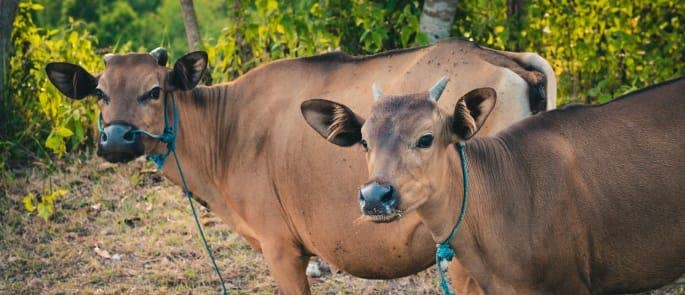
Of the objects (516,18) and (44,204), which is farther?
(516,18)

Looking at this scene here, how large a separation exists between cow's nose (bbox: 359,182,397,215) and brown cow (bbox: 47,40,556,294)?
1235 mm

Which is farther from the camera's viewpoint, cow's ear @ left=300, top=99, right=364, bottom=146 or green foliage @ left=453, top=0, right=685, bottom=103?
green foliage @ left=453, top=0, right=685, bottom=103

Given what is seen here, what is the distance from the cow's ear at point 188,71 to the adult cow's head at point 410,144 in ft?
6.10

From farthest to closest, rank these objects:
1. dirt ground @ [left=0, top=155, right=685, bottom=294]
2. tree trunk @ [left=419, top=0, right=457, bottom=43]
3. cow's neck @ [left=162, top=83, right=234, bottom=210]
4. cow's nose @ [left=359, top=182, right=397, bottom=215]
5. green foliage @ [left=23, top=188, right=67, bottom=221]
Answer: tree trunk @ [left=419, top=0, right=457, bottom=43] → green foliage @ [left=23, top=188, right=67, bottom=221] → dirt ground @ [left=0, top=155, right=685, bottom=294] → cow's neck @ [left=162, top=83, right=234, bottom=210] → cow's nose @ [left=359, top=182, right=397, bottom=215]

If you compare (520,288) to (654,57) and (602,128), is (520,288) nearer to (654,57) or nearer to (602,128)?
(602,128)

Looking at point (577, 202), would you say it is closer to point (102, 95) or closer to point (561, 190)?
point (561, 190)

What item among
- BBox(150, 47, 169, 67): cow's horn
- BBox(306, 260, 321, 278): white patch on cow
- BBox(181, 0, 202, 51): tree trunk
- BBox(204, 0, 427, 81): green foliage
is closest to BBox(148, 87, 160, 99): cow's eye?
BBox(150, 47, 169, 67): cow's horn

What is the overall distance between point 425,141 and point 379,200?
418 mm

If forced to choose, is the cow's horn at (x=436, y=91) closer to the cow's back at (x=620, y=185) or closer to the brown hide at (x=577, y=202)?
the brown hide at (x=577, y=202)

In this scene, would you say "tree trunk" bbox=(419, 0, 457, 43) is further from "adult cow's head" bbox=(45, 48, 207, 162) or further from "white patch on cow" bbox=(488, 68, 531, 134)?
"white patch on cow" bbox=(488, 68, 531, 134)

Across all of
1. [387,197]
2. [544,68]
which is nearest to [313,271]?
[544,68]

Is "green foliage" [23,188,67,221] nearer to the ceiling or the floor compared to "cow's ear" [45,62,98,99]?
nearer to the floor

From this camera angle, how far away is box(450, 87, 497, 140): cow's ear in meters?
4.85

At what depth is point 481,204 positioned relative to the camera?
5.14 m
